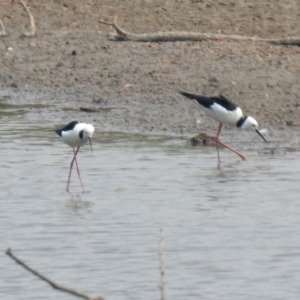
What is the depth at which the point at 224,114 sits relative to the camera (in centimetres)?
1073

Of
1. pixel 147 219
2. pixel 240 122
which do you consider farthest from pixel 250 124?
pixel 147 219

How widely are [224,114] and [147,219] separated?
2.96m

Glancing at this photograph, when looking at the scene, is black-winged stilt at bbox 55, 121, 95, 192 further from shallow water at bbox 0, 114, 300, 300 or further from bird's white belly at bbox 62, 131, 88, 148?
shallow water at bbox 0, 114, 300, 300

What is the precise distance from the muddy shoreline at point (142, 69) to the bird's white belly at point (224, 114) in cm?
70

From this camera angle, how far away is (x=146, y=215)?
813cm

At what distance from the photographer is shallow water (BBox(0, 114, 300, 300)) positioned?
652cm

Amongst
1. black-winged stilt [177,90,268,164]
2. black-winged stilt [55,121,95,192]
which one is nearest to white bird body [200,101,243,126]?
black-winged stilt [177,90,268,164]

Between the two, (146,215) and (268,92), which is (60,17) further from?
(146,215)

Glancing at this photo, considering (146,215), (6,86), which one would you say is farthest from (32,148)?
(6,86)

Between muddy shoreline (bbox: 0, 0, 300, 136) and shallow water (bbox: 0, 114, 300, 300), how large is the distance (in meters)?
1.05

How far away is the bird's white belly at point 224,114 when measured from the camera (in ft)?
35.1

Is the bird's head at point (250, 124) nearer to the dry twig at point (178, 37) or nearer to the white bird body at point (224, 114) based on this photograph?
the white bird body at point (224, 114)

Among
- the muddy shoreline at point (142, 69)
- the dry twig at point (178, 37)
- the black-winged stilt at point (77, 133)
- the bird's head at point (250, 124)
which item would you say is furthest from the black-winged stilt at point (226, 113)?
the dry twig at point (178, 37)

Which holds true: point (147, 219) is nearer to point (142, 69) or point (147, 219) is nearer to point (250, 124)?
point (250, 124)
